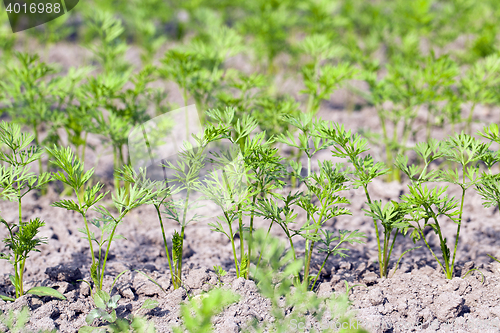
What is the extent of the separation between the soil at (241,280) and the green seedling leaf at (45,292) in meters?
0.04

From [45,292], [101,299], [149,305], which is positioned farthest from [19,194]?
[149,305]

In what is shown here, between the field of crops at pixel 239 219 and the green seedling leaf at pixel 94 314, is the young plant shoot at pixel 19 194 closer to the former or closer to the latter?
the field of crops at pixel 239 219

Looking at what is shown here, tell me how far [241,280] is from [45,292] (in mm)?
764

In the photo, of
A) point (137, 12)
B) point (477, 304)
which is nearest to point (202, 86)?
point (477, 304)

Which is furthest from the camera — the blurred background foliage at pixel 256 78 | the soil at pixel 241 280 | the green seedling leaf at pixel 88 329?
the blurred background foliage at pixel 256 78

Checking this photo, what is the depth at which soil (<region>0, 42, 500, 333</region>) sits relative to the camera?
1.43 m

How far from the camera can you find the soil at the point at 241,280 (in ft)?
4.70

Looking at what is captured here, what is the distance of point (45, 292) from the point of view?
149cm

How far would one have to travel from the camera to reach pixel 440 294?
1.52m

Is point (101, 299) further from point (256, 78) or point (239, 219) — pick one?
point (256, 78)

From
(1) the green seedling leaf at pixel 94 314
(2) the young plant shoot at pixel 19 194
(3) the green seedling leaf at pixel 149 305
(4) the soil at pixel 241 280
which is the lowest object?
(4) the soil at pixel 241 280

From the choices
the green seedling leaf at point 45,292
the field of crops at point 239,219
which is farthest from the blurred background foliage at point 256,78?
the green seedling leaf at point 45,292

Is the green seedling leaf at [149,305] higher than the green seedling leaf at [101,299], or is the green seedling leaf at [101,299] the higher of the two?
the green seedling leaf at [101,299]

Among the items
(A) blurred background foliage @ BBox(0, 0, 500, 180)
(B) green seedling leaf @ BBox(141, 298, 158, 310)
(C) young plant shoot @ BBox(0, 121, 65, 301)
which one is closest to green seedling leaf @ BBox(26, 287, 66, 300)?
(C) young plant shoot @ BBox(0, 121, 65, 301)
